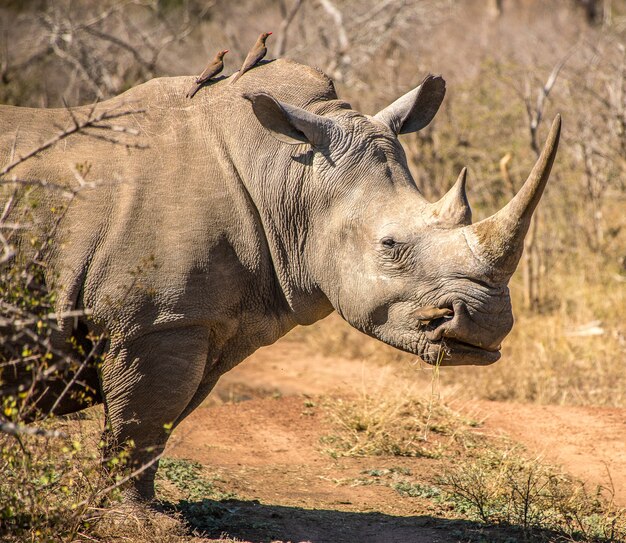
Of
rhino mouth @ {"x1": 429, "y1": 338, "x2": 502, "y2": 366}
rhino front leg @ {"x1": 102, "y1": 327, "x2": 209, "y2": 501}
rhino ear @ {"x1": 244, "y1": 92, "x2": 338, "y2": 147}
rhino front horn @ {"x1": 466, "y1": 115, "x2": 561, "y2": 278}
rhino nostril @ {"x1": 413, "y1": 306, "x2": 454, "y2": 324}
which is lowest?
rhino front leg @ {"x1": 102, "y1": 327, "x2": 209, "y2": 501}

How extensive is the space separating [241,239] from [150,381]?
29.5 inches

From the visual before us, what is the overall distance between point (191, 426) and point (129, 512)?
86.5 inches

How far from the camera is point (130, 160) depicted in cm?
425

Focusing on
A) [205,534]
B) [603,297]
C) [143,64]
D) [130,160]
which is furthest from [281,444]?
[143,64]

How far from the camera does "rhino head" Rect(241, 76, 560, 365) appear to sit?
416 centimetres

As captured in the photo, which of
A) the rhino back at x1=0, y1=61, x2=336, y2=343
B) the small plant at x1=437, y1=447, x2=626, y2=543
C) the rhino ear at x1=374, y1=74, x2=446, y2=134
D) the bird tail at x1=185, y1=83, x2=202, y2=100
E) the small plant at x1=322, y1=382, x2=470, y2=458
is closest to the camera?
the rhino back at x1=0, y1=61, x2=336, y2=343

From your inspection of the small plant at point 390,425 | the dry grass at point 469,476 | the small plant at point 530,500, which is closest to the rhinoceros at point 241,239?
the dry grass at point 469,476

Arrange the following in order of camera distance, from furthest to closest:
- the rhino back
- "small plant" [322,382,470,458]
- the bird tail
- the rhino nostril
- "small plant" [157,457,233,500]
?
"small plant" [322,382,470,458] → "small plant" [157,457,233,500] → the bird tail → the rhino nostril → the rhino back

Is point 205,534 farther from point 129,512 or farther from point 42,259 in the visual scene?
point 42,259

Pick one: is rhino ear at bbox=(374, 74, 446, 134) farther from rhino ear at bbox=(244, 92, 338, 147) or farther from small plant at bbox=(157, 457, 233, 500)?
small plant at bbox=(157, 457, 233, 500)

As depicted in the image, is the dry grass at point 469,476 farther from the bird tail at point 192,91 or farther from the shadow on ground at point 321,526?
the bird tail at point 192,91

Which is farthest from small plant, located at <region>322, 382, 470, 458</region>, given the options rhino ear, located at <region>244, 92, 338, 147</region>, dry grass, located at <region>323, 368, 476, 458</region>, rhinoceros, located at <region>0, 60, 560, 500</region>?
rhino ear, located at <region>244, 92, 338, 147</region>

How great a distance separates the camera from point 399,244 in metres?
4.30

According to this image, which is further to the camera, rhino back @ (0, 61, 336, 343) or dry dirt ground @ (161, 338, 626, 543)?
dry dirt ground @ (161, 338, 626, 543)
